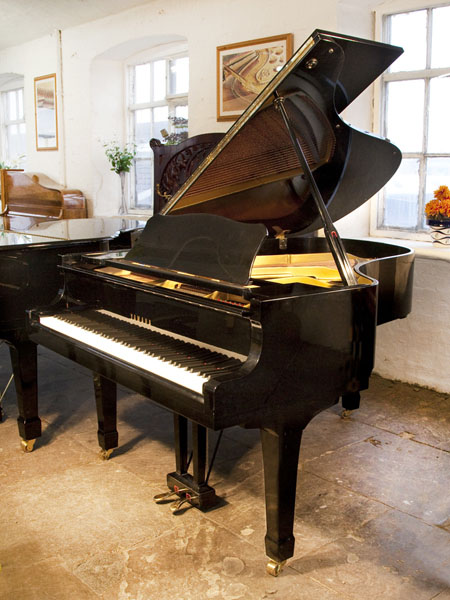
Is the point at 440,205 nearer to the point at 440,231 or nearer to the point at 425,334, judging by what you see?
the point at 440,231

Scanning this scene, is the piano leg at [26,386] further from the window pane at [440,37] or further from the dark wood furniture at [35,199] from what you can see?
the dark wood furniture at [35,199]

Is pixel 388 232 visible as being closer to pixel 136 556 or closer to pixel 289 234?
pixel 289 234

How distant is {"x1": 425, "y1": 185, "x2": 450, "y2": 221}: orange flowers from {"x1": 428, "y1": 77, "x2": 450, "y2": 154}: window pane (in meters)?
0.42

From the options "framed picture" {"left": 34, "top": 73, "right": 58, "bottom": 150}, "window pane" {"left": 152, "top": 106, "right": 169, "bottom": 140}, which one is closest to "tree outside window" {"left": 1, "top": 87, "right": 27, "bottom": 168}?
"framed picture" {"left": 34, "top": 73, "right": 58, "bottom": 150}

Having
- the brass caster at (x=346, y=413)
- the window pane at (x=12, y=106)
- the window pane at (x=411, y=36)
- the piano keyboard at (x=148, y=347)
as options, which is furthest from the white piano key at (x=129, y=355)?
the window pane at (x=12, y=106)

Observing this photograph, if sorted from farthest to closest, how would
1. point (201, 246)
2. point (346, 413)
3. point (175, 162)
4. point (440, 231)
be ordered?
point (175, 162)
point (440, 231)
point (346, 413)
point (201, 246)

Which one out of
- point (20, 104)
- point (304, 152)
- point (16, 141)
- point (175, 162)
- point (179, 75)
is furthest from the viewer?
point (16, 141)

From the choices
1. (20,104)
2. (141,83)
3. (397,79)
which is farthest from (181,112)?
(20,104)

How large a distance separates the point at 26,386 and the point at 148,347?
3.64 ft

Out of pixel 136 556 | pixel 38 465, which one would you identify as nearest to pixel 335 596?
pixel 136 556

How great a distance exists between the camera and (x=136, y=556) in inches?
89.9

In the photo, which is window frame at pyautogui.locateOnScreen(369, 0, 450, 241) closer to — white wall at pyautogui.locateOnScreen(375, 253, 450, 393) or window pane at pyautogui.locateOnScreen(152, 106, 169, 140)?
white wall at pyautogui.locateOnScreen(375, 253, 450, 393)

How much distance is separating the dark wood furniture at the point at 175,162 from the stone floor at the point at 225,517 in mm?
2104

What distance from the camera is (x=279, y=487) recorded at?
6.79 feet
